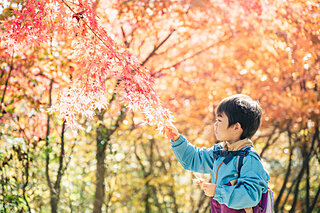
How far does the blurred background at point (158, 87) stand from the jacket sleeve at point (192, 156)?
0.75m

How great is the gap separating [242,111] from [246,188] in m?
0.38

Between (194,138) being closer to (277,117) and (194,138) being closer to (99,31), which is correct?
(277,117)

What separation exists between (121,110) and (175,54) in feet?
3.94

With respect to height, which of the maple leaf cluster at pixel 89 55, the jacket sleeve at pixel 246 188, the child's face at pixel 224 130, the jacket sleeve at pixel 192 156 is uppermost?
the maple leaf cluster at pixel 89 55

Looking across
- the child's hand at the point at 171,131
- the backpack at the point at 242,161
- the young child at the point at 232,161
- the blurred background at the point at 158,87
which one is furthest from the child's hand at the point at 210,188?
the blurred background at the point at 158,87

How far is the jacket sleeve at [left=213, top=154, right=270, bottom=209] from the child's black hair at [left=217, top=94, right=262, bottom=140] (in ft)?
0.63

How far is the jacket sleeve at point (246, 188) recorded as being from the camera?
5.29 ft

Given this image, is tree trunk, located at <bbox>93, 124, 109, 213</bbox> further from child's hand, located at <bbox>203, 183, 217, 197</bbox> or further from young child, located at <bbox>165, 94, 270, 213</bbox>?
child's hand, located at <bbox>203, 183, 217, 197</bbox>

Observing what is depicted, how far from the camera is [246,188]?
1.62 m

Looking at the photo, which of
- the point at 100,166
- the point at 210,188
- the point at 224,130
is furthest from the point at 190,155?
the point at 100,166

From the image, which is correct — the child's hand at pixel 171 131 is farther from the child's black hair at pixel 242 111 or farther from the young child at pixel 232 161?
the child's black hair at pixel 242 111

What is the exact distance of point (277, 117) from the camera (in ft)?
14.0

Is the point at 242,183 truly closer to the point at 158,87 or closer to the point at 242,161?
the point at 242,161

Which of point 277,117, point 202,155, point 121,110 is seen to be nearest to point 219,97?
point 277,117
